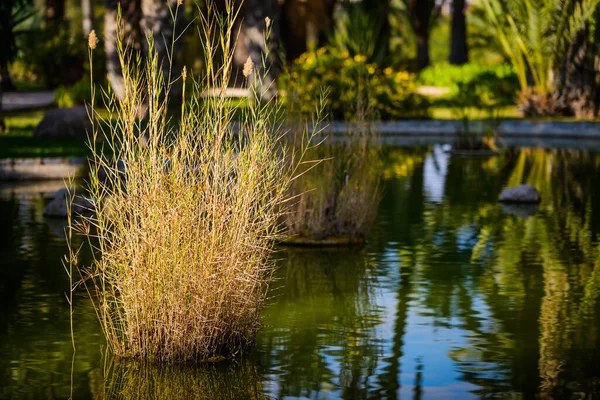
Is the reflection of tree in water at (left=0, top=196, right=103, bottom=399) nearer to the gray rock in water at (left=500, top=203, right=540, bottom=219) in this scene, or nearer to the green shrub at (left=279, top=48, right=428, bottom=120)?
the gray rock in water at (left=500, top=203, right=540, bottom=219)

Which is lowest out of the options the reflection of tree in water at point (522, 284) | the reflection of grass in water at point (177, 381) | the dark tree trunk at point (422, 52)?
the reflection of tree in water at point (522, 284)

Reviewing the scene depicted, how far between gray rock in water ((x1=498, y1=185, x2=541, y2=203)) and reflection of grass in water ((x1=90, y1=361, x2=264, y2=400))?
8.20 meters

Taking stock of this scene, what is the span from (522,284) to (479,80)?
25835 mm

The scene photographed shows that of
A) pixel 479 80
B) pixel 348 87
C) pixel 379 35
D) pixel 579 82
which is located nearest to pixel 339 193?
pixel 348 87

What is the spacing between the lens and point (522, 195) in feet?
50.1

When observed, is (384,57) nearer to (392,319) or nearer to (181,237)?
(392,319)

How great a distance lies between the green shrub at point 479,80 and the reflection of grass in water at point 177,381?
23.5 m

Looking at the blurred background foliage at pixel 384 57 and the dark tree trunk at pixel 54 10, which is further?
the dark tree trunk at pixel 54 10

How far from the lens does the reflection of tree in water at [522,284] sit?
7.53 meters

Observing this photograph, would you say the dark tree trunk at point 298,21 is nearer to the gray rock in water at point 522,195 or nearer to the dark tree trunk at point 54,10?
the dark tree trunk at point 54,10

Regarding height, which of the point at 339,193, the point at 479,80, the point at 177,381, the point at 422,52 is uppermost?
the point at 422,52

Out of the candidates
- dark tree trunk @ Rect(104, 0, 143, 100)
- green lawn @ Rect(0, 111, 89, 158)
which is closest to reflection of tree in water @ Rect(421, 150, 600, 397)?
green lawn @ Rect(0, 111, 89, 158)

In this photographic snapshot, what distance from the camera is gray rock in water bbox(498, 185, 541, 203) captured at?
15242 millimetres

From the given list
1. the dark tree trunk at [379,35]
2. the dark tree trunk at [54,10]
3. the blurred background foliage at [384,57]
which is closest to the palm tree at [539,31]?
the blurred background foliage at [384,57]
